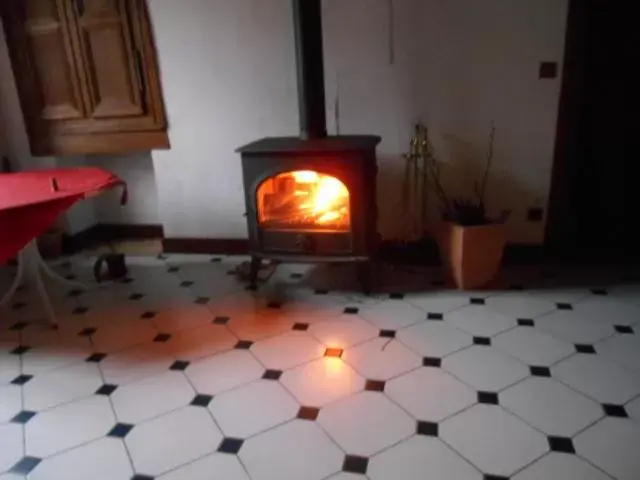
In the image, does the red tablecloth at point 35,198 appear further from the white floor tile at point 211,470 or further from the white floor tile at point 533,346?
the white floor tile at point 533,346

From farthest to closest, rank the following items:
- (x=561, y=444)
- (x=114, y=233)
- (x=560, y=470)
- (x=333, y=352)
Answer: (x=114, y=233) → (x=333, y=352) → (x=561, y=444) → (x=560, y=470)

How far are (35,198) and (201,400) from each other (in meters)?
1.34

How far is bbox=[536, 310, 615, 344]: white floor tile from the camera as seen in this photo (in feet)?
8.05

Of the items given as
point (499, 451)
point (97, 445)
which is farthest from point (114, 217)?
point (499, 451)

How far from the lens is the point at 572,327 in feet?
8.36

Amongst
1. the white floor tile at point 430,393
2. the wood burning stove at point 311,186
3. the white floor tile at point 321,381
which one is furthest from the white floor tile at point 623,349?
the wood burning stove at point 311,186

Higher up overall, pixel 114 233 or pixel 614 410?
pixel 114 233

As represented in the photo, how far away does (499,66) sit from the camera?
9.91 feet

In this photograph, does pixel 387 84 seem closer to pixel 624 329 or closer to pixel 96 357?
pixel 624 329

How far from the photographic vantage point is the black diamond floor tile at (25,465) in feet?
6.04

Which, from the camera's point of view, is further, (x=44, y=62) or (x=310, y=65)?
(x=44, y=62)

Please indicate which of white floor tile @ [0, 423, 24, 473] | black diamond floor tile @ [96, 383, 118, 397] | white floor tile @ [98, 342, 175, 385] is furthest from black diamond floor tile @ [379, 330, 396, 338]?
white floor tile @ [0, 423, 24, 473]

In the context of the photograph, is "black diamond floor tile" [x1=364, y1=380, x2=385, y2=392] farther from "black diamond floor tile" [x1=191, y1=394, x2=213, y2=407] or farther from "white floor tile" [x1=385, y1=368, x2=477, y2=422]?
"black diamond floor tile" [x1=191, y1=394, x2=213, y2=407]

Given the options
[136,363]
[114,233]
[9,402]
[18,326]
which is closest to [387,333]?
[136,363]
